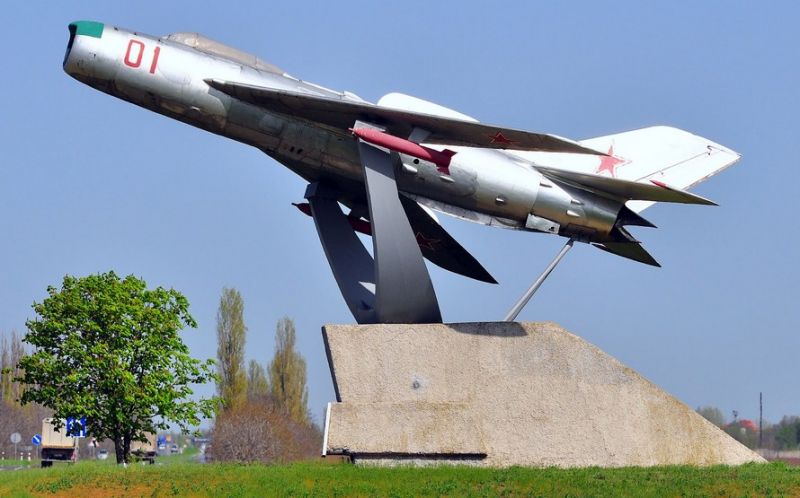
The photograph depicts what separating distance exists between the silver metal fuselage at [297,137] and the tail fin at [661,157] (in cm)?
198

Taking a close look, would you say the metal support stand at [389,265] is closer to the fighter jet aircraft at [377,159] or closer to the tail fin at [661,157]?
the fighter jet aircraft at [377,159]

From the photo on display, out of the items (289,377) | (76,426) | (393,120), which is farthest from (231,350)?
(393,120)

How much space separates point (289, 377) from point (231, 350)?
5.69 m

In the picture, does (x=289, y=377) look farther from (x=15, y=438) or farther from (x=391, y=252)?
(x=391, y=252)

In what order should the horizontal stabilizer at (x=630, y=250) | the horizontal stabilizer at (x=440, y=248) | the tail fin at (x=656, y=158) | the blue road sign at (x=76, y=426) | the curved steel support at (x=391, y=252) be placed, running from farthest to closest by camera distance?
the blue road sign at (x=76, y=426)
the horizontal stabilizer at (x=440, y=248)
the tail fin at (x=656, y=158)
the horizontal stabilizer at (x=630, y=250)
the curved steel support at (x=391, y=252)

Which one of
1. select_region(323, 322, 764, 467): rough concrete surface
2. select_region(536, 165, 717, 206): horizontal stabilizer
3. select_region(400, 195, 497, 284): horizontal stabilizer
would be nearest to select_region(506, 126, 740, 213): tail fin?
select_region(536, 165, 717, 206): horizontal stabilizer

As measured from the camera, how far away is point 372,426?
22.9 metres

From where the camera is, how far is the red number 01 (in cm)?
2336

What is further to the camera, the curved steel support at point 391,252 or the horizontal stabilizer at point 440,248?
the horizontal stabilizer at point 440,248

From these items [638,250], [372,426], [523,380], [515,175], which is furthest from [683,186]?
[372,426]

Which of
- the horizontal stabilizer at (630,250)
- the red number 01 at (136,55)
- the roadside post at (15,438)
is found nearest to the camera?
the red number 01 at (136,55)

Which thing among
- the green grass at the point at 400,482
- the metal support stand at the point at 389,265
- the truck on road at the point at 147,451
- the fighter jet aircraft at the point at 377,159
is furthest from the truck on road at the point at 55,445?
the metal support stand at the point at 389,265

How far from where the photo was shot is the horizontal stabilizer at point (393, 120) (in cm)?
2300

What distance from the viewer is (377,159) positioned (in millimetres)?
23250
